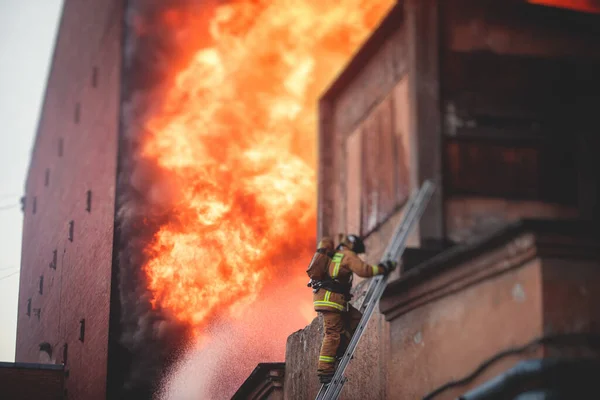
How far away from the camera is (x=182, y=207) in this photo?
60.6 feet

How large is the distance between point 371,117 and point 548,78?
6.81 feet

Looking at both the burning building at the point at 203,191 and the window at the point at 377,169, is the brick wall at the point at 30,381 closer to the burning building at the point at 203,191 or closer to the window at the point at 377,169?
the burning building at the point at 203,191

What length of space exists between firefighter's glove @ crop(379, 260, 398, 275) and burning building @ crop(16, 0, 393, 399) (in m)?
11.2

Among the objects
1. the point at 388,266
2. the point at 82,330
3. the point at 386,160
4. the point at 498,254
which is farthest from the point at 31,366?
the point at 498,254

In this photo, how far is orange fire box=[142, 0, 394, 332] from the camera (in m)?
18.4

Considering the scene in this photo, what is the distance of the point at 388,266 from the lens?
7402 mm

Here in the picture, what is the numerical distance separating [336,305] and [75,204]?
14.8 m

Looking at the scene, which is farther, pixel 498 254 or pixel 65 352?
pixel 65 352

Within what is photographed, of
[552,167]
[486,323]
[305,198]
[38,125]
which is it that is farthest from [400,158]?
[38,125]

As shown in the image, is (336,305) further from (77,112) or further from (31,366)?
(77,112)

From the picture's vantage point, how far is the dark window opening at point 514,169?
25.7 ft

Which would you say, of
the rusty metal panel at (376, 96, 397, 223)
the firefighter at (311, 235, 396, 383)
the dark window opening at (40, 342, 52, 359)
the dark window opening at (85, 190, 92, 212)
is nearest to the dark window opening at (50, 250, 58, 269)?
the dark window opening at (40, 342, 52, 359)

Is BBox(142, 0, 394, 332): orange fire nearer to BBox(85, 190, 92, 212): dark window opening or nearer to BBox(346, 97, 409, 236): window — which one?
BBox(85, 190, 92, 212): dark window opening

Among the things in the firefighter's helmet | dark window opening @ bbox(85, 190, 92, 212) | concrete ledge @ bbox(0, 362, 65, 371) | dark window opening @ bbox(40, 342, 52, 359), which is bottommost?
the firefighter's helmet
